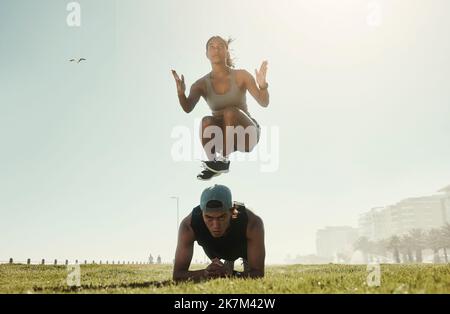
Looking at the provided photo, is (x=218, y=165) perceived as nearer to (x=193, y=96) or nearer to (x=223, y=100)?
(x=223, y=100)

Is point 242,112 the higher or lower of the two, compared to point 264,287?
higher

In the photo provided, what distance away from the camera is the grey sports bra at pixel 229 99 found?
8.98 meters

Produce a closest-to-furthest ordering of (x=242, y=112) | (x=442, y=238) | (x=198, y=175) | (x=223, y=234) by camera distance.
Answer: (x=223, y=234), (x=242, y=112), (x=198, y=175), (x=442, y=238)

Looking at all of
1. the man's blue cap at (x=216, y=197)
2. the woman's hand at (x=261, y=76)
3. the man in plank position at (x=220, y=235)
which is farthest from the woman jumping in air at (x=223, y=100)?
the man's blue cap at (x=216, y=197)

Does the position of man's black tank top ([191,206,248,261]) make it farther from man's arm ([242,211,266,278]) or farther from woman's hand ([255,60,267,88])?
woman's hand ([255,60,267,88])

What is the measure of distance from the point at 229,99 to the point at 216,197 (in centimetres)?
234

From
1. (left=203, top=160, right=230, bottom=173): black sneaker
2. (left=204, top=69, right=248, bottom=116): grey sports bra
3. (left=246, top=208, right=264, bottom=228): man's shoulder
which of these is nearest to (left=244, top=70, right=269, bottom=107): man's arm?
(left=204, top=69, right=248, bottom=116): grey sports bra

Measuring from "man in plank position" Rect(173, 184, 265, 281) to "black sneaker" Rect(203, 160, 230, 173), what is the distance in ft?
3.03

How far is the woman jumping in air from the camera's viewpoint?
877 centimetres
